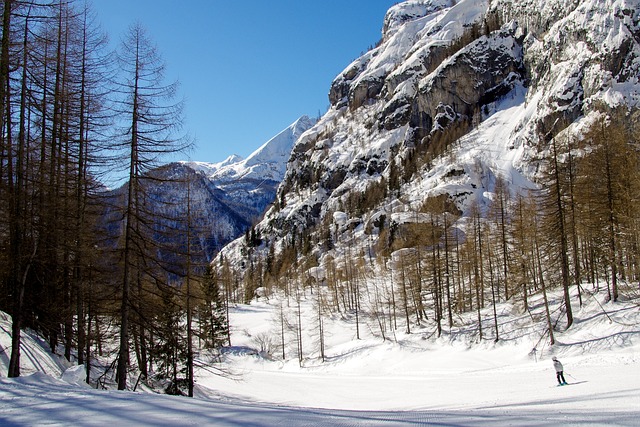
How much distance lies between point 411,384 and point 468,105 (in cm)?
12559

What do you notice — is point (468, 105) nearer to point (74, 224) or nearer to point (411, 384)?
point (411, 384)

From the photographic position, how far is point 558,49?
97.1 m

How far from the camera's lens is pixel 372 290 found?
67625 mm

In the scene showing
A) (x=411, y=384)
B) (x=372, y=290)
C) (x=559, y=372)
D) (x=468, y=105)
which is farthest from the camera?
(x=468, y=105)

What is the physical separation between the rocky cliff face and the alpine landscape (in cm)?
86

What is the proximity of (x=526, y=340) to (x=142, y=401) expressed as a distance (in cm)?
2426

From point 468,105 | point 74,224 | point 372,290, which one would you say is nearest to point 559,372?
point 74,224

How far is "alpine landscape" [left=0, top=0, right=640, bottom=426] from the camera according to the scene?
10297mm

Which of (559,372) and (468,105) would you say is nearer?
(559,372)

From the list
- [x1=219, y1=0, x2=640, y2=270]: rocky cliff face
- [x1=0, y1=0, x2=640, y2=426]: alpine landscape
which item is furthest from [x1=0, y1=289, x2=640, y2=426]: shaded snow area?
[x1=219, y1=0, x2=640, y2=270]: rocky cliff face

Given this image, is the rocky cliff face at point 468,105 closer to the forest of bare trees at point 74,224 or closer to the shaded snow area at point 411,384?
the shaded snow area at point 411,384

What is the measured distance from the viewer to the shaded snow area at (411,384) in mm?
6277

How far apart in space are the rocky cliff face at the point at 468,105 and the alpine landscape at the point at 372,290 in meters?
0.86

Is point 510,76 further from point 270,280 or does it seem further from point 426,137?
point 270,280
